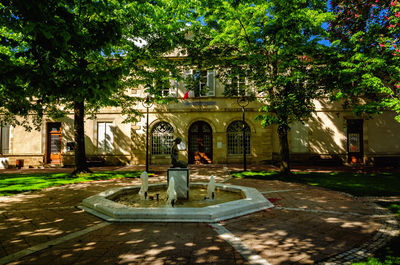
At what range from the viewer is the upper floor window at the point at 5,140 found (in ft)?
57.3

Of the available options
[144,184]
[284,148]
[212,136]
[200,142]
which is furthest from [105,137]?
[284,148]

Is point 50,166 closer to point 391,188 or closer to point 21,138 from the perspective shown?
point 21,138

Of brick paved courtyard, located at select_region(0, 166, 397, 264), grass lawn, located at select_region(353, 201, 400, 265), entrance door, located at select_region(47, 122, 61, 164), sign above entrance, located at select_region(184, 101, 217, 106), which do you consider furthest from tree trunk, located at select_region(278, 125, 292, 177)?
entrance door, located at select_region(47, 122, 61, 164)

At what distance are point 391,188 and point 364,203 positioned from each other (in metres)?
3.12

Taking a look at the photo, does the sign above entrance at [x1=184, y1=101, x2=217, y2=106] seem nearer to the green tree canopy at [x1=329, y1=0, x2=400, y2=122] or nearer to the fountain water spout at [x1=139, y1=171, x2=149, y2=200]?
the green tree canopy at [x1=329, y1=0, x2=400, y2=122]

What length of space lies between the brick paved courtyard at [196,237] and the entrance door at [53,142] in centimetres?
1347

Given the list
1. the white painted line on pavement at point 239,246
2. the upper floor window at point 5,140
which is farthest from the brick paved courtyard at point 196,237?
the upper floor window at point 5,140

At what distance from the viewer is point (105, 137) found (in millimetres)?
17422

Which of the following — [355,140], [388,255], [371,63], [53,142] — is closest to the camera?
[388,255]

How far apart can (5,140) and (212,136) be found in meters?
17.3

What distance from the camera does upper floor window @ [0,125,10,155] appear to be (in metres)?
Answer: 17.5

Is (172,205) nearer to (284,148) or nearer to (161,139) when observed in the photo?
Result: (284,148)

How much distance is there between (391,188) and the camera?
26.6 feet

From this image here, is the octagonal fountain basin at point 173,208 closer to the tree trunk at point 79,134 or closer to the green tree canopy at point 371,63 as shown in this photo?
the tree trunk at point 79,134
